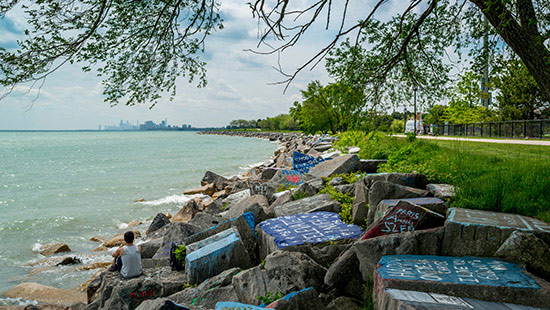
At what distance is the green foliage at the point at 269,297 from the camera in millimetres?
3771

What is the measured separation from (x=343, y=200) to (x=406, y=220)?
2724mm

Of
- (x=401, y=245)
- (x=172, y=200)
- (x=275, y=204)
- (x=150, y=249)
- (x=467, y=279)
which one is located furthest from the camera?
(x=172, y=200)

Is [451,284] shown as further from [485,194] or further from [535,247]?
[485,194]

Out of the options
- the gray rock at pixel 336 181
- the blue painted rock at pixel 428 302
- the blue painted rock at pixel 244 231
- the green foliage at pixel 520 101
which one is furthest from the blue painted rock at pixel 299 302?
the green foliage at pixel 520 101

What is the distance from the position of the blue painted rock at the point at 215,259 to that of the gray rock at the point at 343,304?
6.18 ft

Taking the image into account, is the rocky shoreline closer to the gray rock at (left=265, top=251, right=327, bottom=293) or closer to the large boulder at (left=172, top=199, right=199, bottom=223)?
the gray rock at (left=265, top=251, right=327, bottom=293)

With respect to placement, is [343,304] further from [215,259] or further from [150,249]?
[150,249]

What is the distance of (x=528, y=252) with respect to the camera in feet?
10.9

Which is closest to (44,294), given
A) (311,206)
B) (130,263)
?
(130,263)

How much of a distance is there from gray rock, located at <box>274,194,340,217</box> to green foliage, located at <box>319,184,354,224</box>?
0.44ft

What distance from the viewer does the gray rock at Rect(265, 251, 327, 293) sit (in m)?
3.91

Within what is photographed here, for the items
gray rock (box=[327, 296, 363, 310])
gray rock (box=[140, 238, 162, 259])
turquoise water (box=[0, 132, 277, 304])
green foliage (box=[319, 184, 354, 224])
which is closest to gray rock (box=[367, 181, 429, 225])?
green foliage (box=[319, 184, 354, 224])

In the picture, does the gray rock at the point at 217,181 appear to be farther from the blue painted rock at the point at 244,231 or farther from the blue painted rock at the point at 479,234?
the blue painted rock at the point at 479,234

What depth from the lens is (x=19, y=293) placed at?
282 inches
